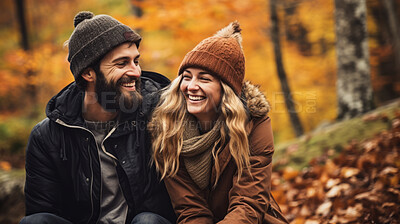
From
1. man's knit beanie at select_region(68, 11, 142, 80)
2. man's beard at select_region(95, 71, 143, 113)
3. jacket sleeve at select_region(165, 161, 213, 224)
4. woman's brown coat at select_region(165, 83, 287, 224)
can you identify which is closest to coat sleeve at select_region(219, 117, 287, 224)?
woman's brown coat at select_region(165, 83, 287, 224)

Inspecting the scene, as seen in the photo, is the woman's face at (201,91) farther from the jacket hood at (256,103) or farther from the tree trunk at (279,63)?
the tree trunk at (279,63)

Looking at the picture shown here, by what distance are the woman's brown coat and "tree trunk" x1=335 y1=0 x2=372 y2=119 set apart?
3595 mm

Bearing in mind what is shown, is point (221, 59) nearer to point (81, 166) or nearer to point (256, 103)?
point (256, 103)

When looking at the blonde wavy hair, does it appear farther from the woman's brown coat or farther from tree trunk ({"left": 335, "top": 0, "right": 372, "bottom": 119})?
tree trunk ({"left": 335, "top": 0, "right": 372, "bottom": 119})

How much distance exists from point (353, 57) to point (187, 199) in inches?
174

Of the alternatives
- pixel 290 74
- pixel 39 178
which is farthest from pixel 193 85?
pixel 290 74

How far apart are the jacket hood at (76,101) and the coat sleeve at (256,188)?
967 millimetres

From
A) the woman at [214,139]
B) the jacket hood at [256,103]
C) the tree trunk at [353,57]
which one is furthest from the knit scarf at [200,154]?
the tree trunk at [353,57]

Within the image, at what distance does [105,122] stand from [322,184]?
2.64 meters

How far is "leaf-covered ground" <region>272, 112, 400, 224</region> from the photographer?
324 cm

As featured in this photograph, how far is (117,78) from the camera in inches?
119

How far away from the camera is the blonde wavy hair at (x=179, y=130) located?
106 inches

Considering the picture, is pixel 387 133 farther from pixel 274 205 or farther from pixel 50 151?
pixel 50 151

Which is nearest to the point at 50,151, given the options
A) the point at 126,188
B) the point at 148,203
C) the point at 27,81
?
the point at 126,188
